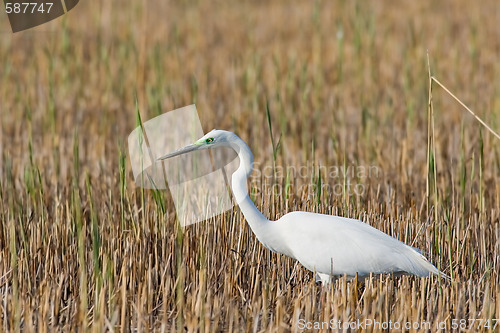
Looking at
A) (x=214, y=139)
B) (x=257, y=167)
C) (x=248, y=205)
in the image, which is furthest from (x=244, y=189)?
(x=257, y=167)

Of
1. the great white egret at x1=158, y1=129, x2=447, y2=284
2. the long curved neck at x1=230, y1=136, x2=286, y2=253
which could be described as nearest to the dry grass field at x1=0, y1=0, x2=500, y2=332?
the great white egret at x1=158, y1=129, x2=447, y2=284

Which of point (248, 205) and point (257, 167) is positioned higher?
point (248, 205)

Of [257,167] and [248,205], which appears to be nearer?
[248,205]

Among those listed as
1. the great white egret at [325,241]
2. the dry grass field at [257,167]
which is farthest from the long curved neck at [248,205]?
the dry grass field at [257,167]

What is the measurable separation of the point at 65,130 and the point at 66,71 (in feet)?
2.83

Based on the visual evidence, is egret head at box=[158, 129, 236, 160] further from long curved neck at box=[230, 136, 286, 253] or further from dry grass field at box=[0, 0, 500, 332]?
dry grass field at box=[0, 0, 500, 332]

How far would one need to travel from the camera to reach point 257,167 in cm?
474

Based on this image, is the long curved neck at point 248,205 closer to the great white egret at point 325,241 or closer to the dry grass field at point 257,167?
the great white egret at point 325,241

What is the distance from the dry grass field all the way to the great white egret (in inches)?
3.2

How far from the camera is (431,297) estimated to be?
2.77 m

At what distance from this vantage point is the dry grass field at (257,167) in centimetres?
277

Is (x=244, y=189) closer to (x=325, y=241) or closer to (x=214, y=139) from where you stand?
(x=214, y=139)

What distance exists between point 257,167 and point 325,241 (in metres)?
2.02

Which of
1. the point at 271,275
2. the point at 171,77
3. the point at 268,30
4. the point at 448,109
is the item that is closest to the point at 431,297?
the point at 271,275
